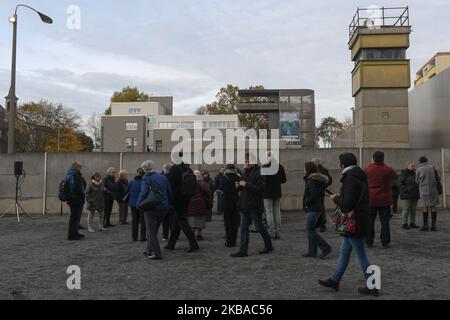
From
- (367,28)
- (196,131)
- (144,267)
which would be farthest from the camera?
(196,131)

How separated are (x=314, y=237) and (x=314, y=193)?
0.81 meters

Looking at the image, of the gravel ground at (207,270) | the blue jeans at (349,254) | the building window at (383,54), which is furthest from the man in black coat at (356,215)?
the building window at (383,54)

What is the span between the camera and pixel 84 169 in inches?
691

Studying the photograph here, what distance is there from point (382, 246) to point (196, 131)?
6638cm

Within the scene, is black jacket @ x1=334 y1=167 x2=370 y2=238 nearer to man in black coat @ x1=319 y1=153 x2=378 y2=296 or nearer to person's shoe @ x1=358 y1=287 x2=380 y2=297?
man in black coat @ x1=319 y1=153 x2=378 y2=296

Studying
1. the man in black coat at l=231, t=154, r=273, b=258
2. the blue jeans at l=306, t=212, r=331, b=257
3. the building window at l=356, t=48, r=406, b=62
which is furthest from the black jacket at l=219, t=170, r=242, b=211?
the building window at l=356, t=48, r=406, b=62

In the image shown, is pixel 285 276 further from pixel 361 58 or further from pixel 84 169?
pixel 361 58

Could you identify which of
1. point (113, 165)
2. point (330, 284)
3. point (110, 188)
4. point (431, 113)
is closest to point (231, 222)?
point (330, 284)

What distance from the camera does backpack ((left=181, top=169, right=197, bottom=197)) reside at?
8727mm

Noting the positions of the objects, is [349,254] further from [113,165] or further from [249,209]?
[113,165]

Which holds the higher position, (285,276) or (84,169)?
(84,169)

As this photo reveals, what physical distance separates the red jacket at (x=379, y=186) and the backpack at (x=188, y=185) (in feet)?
11.4

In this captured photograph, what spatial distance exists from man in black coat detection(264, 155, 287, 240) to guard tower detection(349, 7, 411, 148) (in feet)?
64.9
